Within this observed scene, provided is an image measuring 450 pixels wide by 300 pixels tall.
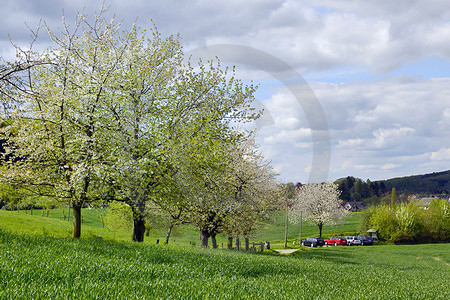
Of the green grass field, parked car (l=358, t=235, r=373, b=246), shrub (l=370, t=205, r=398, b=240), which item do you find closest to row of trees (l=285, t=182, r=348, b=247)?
shrub (l=370, t=205, r=398, b=240)

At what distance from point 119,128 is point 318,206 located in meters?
60.4

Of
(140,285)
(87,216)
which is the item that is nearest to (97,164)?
(140,285)

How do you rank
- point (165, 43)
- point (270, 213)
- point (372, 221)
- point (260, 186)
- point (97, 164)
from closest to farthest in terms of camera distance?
point (97, 164) → point (165, 43) → point (260, 186) → point (270, 213) → point (372, 221)

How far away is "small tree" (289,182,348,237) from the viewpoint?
74125 millimetres

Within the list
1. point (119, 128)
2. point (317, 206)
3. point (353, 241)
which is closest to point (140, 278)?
point (119, 128)

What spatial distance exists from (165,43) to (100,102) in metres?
6.36

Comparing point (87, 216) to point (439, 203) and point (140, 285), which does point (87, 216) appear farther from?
point (140, 285)

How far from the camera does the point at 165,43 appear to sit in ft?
79.0

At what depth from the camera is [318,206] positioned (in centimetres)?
→ 7469

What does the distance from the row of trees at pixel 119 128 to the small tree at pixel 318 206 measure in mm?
53430

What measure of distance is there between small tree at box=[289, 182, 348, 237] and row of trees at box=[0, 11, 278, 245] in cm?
5343

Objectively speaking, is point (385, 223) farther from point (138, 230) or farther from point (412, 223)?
point (138, 230)

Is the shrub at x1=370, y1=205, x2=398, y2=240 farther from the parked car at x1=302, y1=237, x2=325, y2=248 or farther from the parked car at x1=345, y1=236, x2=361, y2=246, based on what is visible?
the parked car at x1=302, y1=237, x2=325, y2=248

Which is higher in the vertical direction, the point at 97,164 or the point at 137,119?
the point at 137,119
